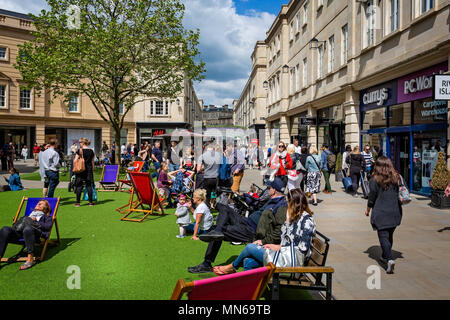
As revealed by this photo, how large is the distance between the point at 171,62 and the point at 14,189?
11068 millimetres

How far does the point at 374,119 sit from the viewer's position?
606 inches

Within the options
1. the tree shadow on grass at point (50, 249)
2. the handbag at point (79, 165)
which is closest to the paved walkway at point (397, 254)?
the tree shadow on grass at point (50, 249)

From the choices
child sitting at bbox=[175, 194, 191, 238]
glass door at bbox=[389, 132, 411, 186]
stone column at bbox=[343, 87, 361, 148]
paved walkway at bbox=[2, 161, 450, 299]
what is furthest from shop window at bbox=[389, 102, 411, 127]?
child sitting at bbox=[175, 194, 191, 238]

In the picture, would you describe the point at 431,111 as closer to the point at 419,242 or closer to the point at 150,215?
the point at 419,242

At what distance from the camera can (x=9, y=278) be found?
465cm

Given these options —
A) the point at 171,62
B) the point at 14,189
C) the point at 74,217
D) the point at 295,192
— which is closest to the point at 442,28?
the point at 295,192

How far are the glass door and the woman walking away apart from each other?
28.5 ft

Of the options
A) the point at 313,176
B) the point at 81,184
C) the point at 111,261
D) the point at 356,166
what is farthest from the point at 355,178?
the point at 111,261

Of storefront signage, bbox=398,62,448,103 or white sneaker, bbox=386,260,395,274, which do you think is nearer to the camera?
white sneaker, bbox=386,260,395,274

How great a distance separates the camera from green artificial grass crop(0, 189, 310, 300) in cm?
425

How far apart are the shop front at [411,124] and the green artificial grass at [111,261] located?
8.62 meters

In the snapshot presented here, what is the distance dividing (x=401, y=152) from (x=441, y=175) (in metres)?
3.57

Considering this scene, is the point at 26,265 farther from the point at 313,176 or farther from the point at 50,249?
the point at 313,176

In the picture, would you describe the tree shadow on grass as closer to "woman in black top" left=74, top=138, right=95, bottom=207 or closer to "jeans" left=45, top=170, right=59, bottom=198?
"woman in black top" left=74, top=138, right=95, bottom=207
